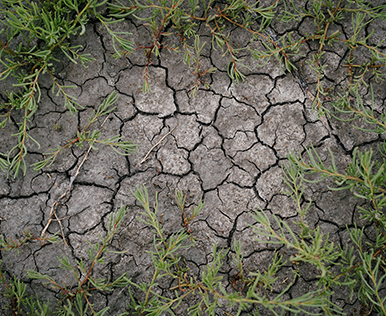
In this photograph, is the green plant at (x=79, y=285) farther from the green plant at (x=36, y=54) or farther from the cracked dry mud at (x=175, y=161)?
the green plant at (x=36, y=54)

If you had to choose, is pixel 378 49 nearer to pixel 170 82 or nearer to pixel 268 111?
pixel 268 111

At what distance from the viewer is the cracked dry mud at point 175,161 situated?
248 cm

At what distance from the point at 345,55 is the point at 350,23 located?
29 centimetres

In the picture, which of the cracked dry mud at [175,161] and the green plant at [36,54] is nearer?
the green plant at [36,54]

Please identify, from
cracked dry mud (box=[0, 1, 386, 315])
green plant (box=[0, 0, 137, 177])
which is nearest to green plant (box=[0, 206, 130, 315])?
cracked dry mud (box=[0, 1, 386, 315])

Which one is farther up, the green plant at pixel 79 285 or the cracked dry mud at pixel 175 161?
the cracked dry mud at pixel 175 161

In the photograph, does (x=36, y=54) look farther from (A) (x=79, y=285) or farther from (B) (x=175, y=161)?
(A) (x=79, y=285)

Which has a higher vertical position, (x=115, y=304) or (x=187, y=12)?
(x=187, y=12)

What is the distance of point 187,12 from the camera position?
8.45 feet

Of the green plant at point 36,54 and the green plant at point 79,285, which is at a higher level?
the green plant at point 36,54

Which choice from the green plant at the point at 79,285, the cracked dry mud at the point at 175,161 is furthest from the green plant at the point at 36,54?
the green plant at the point at 79,285

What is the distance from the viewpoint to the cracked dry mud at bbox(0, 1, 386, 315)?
2479mm

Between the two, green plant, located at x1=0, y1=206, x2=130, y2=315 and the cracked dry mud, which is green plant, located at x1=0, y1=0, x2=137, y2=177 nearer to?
the cracked dry mud

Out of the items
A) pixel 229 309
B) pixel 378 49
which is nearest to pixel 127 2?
pixel 378 49
